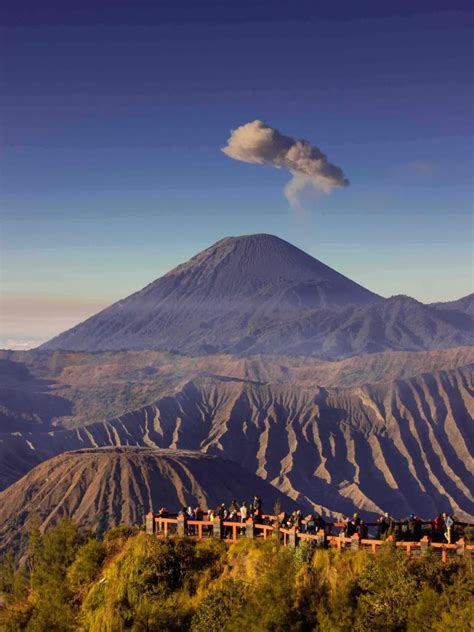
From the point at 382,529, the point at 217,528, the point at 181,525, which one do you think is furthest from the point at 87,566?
the point at 382,529

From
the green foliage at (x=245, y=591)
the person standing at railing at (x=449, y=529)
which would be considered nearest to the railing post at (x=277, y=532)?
the green foliage at (x=245, y=591)

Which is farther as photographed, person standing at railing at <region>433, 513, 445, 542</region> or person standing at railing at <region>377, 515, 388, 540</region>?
person standing at railing at <region>433, 513, 445, 542</region>

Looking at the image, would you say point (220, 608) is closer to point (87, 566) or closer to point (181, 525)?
point (181, 525)

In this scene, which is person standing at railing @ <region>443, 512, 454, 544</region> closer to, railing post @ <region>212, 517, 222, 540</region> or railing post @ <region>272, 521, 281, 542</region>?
railing post @ <region>272, 521, 281, 542</region>

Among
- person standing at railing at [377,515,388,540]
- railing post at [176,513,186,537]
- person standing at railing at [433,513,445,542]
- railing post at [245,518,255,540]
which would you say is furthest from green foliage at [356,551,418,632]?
railing post at [176,513,186,537]

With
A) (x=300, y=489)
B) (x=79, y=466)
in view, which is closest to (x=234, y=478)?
(x=79, y=466)

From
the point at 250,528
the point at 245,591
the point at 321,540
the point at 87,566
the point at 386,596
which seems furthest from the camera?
the point at 87,566

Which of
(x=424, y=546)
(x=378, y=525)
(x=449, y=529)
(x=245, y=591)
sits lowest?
(x=245, y=591)
